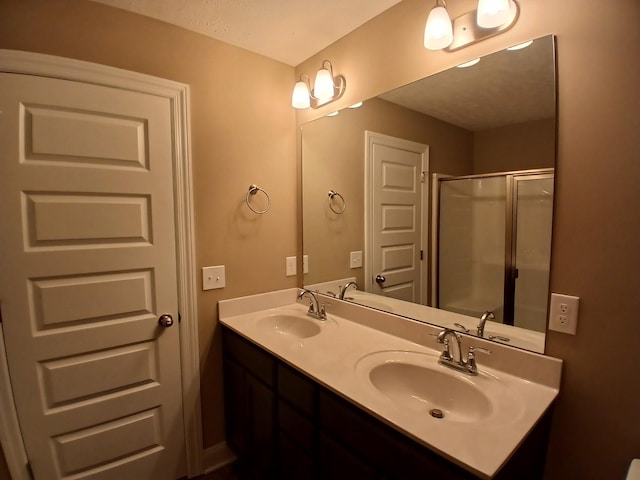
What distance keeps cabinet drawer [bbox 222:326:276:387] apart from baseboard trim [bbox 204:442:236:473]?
1.80ft

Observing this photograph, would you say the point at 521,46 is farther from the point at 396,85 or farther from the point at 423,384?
the point at 423,384

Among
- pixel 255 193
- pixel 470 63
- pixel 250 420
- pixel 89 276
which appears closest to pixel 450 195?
pixel 470 63

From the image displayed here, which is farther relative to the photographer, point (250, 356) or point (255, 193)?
point (255, 193)

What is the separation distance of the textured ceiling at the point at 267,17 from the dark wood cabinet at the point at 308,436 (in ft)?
5.21

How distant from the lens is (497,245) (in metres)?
1.21

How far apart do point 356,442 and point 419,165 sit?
3.80 feet

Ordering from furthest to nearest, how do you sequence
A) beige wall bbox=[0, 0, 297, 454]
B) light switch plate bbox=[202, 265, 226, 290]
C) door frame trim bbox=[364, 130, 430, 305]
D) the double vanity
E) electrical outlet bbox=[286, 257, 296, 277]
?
electrical outlet bbox=[286, 257, 296, 277], light switch plate bbox=[202, 265, 226, 290], door frame trim bbox=[364, 130, 430, 305], beige wall bbox=[0, 0, 297, 454], the double vanity

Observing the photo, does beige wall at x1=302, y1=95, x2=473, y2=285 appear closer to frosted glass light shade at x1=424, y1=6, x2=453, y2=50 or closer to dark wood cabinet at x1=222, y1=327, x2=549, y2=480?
frosted glass light shade at x1=424, y1=6, x2=453, y2=50

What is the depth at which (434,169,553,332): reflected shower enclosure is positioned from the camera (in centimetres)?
108

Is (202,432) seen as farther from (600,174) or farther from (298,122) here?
(600,174)

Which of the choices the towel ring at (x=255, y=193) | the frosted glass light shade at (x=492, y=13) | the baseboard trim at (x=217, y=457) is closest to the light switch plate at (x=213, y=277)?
the towel ring at (x=255, y=193)

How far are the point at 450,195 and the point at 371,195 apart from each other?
44 cm

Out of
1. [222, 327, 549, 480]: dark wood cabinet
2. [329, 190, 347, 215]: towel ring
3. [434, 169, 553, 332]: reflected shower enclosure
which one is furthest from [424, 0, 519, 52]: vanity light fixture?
[222, 327, 549, 480]: dark wood cabinet

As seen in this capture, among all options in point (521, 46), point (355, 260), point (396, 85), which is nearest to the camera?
point (521, 46)
